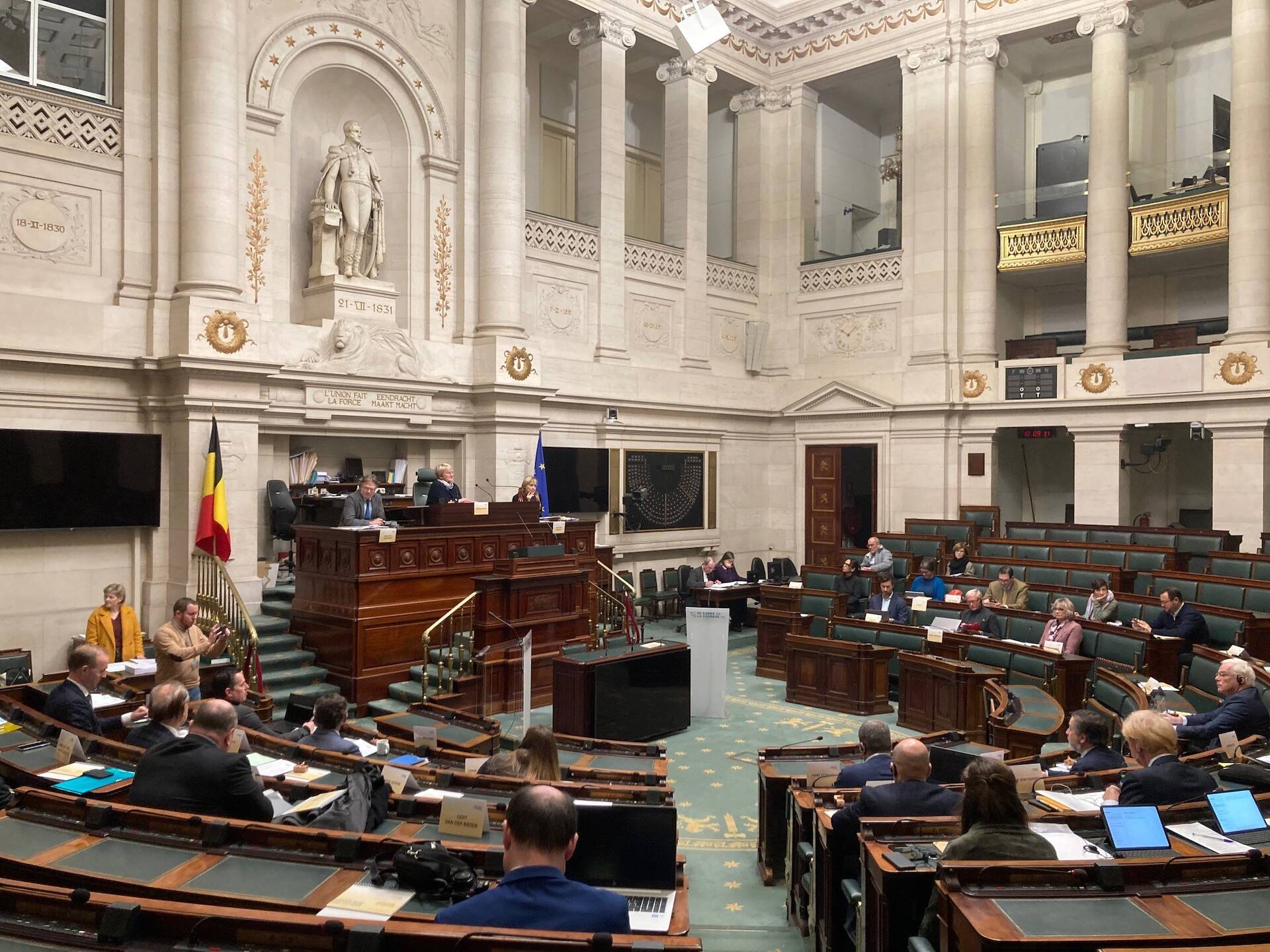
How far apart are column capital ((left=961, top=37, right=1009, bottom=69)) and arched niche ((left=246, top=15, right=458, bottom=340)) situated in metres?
8.82

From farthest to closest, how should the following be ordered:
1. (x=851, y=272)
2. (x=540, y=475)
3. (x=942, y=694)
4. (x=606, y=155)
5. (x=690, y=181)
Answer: (x=851, y=272), (x=690, y=181), (x=606, y=155), (x=540, y=475), (x=942, y=694)

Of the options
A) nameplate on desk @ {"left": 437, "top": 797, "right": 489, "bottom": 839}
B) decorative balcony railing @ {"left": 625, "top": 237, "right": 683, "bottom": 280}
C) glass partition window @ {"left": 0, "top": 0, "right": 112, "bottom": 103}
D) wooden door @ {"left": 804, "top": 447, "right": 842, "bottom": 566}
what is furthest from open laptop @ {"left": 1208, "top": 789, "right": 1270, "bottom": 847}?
decorative balcony railing @ {"left": 625, "top": 237, "right": 683, "bottom": 280}

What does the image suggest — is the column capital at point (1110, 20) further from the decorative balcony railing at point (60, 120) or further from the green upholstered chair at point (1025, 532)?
the decorative balcony railing at point (60, 120)

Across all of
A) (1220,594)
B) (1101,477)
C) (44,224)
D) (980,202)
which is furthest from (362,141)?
(1101,477)

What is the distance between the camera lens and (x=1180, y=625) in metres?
8.41

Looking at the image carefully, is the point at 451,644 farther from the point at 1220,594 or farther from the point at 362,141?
the point at 1220,594

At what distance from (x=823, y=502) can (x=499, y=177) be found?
8.11 meters

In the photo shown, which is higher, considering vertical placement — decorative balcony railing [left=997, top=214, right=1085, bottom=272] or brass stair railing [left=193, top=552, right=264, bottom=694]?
decorative balcony railing [left=997, top=214, right=1085, bottom=272]

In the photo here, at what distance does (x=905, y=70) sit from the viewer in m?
15.8

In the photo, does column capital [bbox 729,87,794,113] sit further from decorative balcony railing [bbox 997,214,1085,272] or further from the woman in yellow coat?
the woman in yellow coat

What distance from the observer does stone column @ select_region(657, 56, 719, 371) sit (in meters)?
16.0

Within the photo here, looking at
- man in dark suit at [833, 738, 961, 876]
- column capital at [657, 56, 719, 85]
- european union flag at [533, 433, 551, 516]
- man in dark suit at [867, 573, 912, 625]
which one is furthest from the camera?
column capital at [657, 56, 719, 85]

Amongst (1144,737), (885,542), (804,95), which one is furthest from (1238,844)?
(804,95)

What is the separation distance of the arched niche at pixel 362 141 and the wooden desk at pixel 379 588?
364 centimetres
